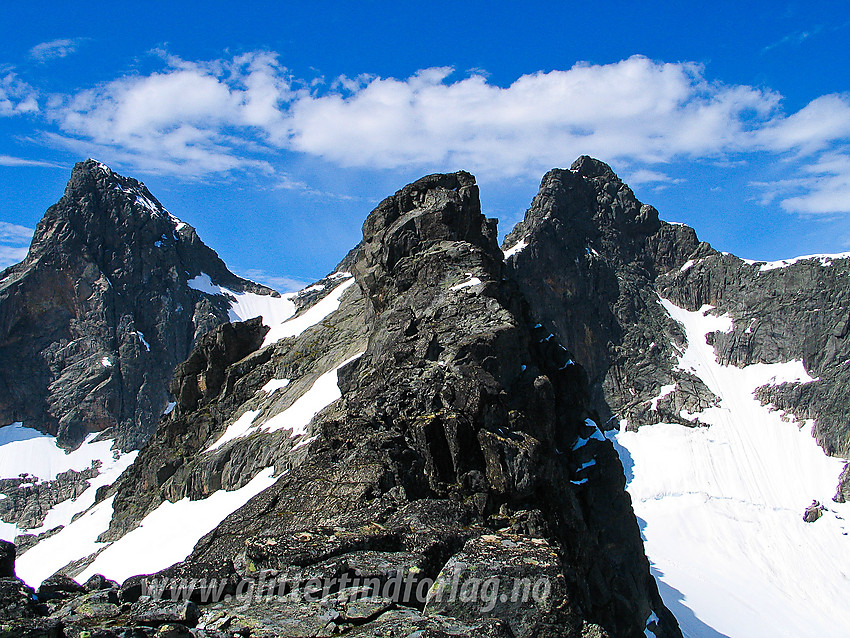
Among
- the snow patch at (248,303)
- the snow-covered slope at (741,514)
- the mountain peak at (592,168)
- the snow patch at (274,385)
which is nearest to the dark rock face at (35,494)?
the snow patch at (248,303)

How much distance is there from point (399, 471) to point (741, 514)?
87.6 meters

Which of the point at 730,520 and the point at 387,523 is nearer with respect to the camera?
the point at 387,523

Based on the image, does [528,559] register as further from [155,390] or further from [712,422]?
[155,390]

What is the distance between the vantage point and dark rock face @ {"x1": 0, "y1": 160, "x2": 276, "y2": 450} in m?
137

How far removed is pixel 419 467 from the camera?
1831 cm

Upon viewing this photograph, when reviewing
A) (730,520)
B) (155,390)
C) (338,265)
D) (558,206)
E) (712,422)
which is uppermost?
(558,206)

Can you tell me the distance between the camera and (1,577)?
10.5 m

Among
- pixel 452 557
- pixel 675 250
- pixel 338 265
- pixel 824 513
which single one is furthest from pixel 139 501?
pixel 675 250

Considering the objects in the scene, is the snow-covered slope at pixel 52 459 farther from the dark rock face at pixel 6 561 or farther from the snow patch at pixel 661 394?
the dark rock face at pixel 6 561

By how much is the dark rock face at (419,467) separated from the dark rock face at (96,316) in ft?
325

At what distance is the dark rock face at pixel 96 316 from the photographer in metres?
137

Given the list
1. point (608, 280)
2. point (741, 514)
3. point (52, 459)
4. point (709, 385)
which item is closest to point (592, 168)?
point (608, 280)

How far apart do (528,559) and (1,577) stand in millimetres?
8119

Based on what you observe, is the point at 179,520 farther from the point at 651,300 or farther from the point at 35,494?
the point at 651,300
